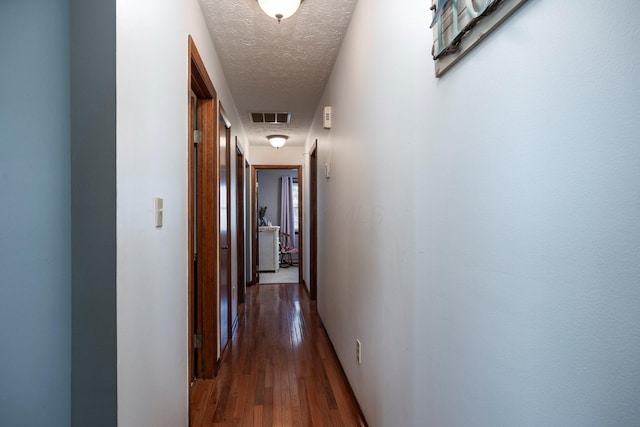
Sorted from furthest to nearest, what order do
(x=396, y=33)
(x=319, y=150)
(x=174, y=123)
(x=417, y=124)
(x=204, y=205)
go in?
1. (x=319, y=150)
2. (x=204, y=205)
3. (x=174, y=123)
4. (x=396, y=33)
5. (x=417, y=124)

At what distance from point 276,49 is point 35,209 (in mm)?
2136

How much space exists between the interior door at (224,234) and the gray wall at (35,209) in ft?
5.96

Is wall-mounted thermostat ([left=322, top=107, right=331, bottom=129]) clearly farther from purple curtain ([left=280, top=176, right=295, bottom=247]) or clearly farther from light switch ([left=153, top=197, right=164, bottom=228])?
purple curtain ([left=280, top=176, right=295, bottom=247])

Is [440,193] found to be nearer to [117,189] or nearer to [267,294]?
[117,189]

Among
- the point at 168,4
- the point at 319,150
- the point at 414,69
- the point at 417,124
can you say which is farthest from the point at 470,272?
→ the point at 319,150

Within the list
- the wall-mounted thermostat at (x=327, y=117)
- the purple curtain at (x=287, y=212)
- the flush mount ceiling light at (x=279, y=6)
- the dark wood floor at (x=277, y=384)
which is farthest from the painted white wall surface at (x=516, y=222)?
the purple curtain at (x=287, y=212)

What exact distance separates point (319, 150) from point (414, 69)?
286 cm

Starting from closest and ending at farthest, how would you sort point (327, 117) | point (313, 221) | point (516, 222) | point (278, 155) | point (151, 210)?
point (516, 222) → point (151, 210) → point (327, 117) → point (313, 221) → point (278, 155)

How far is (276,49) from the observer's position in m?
2.65

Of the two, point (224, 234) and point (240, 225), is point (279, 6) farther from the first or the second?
point (240, 225)

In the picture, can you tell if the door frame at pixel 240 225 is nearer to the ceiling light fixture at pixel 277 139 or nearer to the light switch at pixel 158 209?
the ceiling light fixture at pixel 277 139

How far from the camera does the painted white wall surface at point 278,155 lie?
617cm


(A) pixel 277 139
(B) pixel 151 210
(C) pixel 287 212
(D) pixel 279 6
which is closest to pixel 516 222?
(B) pixel 151 210

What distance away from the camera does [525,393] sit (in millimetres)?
672
